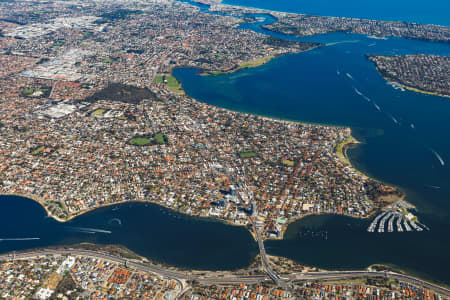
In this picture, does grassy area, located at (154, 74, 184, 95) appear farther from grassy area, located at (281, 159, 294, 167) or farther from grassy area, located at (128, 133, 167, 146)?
grassy area, located at (281, 159, 294, 167)

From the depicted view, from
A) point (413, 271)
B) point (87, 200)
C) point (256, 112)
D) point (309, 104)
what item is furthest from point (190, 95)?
point (413, 271)

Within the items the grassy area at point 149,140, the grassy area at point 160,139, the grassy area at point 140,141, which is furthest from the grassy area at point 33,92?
the grassy area at point 160,139

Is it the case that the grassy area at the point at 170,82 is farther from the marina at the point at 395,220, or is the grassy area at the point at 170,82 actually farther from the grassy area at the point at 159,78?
the marina at the point at 395,220

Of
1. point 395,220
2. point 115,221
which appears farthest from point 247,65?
point 115,221

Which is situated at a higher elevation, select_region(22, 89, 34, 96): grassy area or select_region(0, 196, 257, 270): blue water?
select_region(22, 89, 34, 96): grassy area

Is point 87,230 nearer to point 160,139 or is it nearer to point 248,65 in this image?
point 160,139

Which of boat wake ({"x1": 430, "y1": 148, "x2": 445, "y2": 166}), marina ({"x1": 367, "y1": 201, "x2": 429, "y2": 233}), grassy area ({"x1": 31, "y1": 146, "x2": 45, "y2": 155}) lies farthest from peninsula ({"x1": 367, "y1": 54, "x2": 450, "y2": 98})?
grassy area ({"x1": 31, "y1": 146, "x2": 45, "y2": 155})
